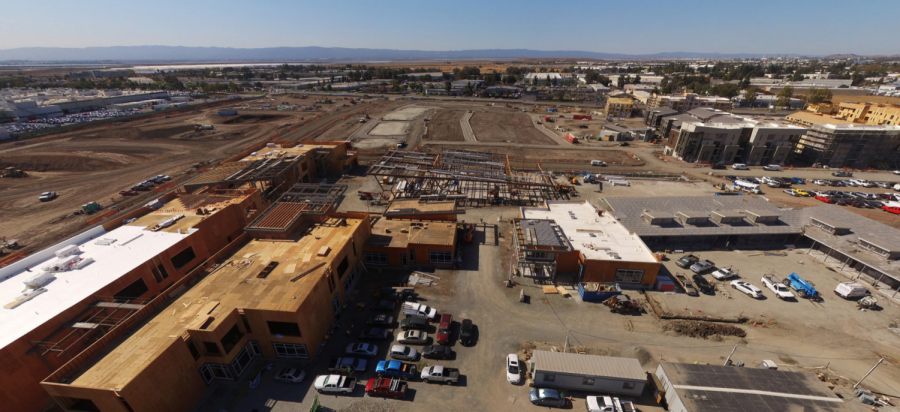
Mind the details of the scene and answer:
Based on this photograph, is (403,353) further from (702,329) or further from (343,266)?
(702,329)

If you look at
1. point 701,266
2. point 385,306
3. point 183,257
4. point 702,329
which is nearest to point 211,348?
point 385,306

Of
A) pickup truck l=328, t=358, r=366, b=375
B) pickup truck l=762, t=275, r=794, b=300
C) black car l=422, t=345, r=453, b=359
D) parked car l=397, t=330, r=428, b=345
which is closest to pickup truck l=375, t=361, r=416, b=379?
pickup truck l=328, t=358, r=366, b=375

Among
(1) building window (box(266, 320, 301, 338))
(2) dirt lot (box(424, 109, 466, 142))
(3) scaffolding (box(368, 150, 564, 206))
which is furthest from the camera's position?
(2) dirt lot (box(424, 109, 466, 142))

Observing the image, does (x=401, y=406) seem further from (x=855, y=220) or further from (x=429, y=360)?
(x=855, y=220)

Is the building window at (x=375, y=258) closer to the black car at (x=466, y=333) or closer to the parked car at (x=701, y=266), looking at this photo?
the black car at (x=466, y=333)

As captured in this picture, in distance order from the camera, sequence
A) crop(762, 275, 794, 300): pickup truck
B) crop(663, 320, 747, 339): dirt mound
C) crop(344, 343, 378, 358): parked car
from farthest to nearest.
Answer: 1. crop(762, 275, 794, 300): pickup truck
2. crop(663, 320, 747, 339): dirt mound
3. crop(344, 343, 378, 358): parked car

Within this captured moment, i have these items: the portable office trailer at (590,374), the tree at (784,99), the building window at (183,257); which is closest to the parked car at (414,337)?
the portable office trailer at (590,374)

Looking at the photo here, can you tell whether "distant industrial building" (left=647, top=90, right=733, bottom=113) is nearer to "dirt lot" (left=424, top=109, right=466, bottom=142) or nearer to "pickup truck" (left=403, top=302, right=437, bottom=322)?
"dirt lot" (left=424, top=109, right=466, bottom=142)
